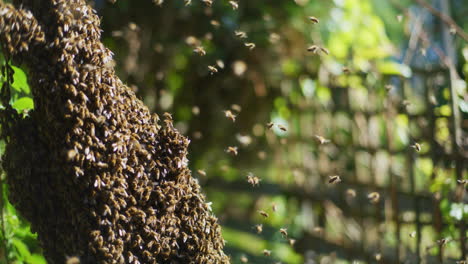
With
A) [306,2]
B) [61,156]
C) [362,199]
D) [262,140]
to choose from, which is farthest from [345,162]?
[61,156]

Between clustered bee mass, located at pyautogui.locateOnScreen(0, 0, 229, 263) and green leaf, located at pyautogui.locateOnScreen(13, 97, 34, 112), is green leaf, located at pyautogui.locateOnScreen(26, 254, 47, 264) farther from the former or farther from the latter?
green leaf, located at pyautogui.locateOnScreen(13, 97, 34, 112)

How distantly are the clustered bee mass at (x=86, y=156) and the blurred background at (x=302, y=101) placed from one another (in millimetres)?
2468

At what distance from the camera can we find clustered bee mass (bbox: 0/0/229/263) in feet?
6.08

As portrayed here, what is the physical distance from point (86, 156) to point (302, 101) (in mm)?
3707

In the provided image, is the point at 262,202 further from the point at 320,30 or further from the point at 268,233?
the point at 320,30

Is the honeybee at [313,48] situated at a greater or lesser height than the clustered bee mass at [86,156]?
greater

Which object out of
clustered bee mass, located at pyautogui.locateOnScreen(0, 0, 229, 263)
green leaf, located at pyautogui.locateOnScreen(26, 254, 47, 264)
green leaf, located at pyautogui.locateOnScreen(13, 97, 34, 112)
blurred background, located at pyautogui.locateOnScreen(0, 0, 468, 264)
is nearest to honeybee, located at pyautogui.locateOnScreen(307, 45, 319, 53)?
clustered bee mass, located at pyautogui.locateOnScreen(0, 0, 229, 263)

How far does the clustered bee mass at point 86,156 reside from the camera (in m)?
1.85

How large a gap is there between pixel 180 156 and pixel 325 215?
3.41m

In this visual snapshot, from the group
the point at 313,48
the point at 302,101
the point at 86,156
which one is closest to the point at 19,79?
the point at 86,156

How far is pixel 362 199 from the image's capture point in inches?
189

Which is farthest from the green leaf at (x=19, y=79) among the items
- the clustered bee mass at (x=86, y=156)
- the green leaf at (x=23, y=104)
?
the clustered bee mass at (x=86, y=156)

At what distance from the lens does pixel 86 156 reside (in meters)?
1.84

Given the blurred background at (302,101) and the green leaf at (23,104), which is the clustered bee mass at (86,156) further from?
the blurred background at (302,101)
